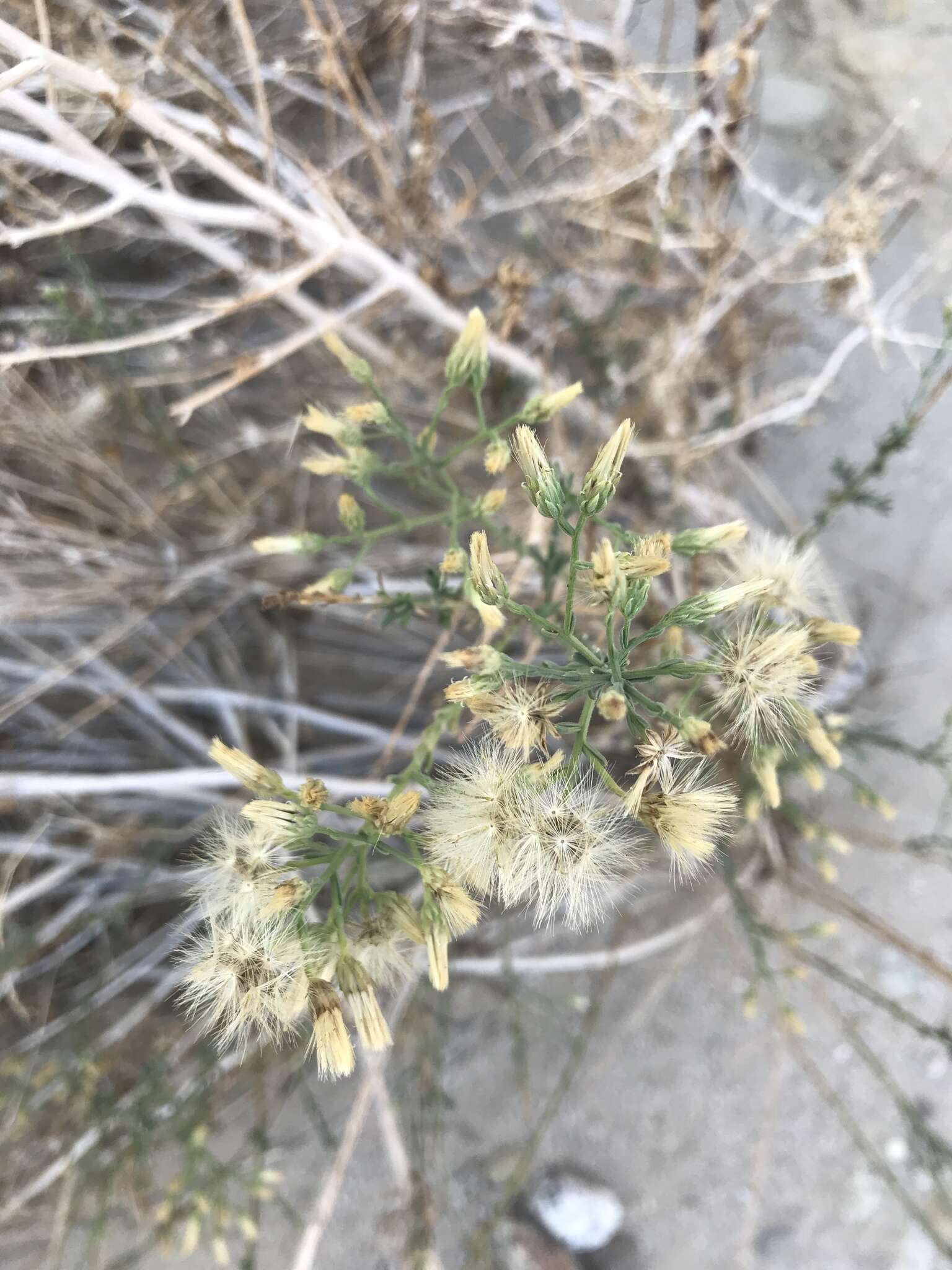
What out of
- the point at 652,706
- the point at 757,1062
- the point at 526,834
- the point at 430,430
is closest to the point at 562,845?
the point at 526,834

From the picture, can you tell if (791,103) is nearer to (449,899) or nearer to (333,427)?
(333,427)

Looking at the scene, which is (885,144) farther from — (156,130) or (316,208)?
(156,130)

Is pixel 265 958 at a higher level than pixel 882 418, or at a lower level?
lower

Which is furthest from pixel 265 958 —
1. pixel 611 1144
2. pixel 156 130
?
pixel 611 1144

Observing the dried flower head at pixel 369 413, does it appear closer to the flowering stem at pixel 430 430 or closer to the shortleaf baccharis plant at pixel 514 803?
the flowering stem at pixel 430 430

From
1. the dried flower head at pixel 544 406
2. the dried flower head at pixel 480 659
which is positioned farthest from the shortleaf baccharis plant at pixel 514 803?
the dried flower head at pixel 544 406

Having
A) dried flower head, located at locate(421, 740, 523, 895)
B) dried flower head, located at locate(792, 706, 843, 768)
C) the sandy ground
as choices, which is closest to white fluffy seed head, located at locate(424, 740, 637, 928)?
dried flower head, located at locate(421, 740, 523, 895)
